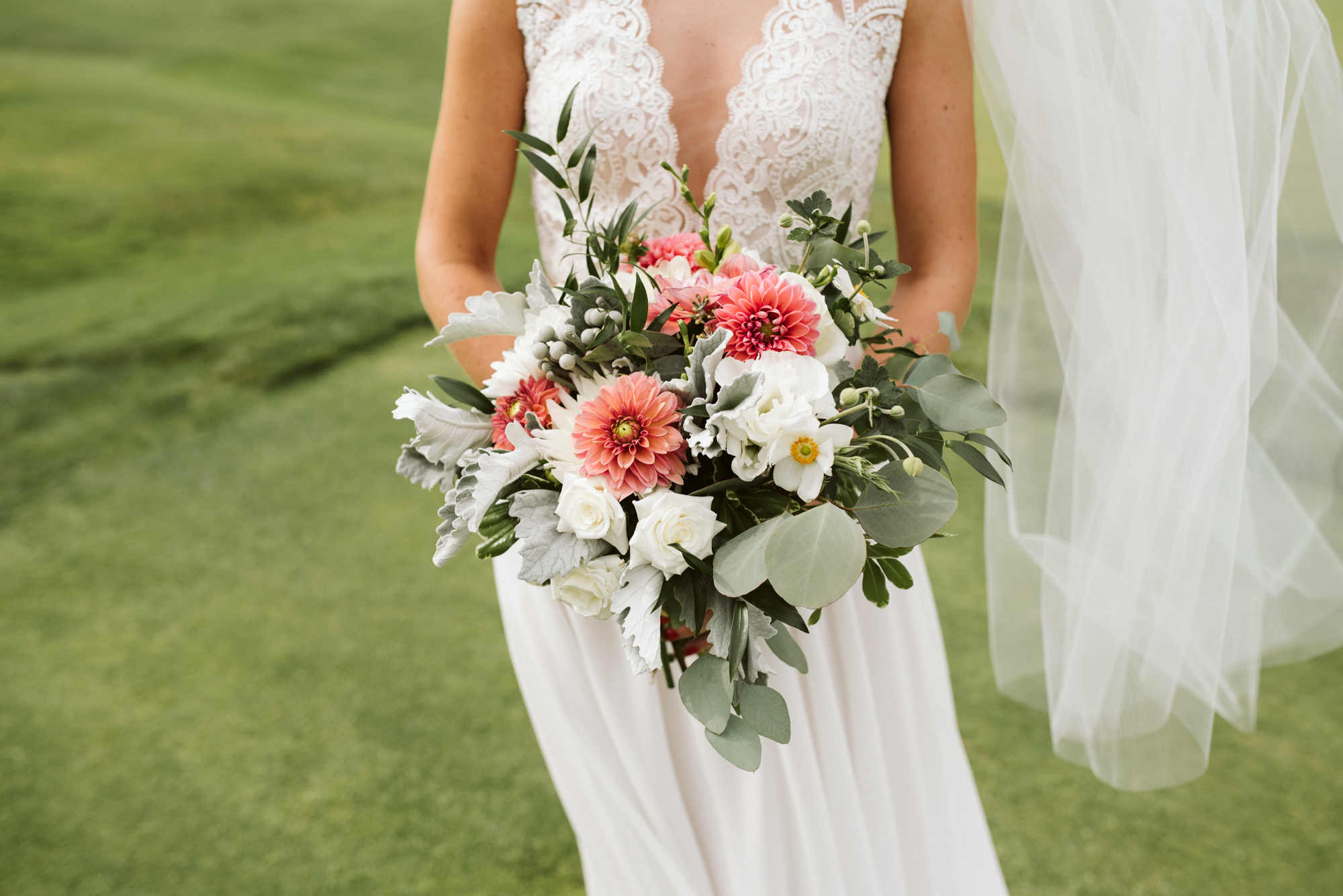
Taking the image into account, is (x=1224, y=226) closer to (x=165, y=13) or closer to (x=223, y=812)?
(x=223, y=812)

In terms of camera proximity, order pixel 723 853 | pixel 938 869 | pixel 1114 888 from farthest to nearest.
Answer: pixel 1114 888
pixel 938 869
pixel 723 853

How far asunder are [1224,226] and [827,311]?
472mm

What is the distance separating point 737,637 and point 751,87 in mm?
711

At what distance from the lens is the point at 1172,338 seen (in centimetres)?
99

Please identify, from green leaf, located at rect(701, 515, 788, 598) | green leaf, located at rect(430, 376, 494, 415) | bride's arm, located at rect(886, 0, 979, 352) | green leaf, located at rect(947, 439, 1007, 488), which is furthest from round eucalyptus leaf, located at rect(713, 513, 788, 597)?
bride's arm, located at rect(886, 0, 979, 352)

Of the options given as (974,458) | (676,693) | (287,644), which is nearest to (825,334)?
(974,458)

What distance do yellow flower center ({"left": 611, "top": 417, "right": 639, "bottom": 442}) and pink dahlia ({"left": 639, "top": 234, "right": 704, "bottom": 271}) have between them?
0.22 m

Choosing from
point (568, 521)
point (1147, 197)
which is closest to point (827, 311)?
point (568, 521)

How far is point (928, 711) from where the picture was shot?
4.19 ft

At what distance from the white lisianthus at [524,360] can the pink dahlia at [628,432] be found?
0.10 metres

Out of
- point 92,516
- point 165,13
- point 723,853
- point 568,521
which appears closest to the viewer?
point 568,521

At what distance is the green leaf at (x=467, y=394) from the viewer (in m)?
0.94

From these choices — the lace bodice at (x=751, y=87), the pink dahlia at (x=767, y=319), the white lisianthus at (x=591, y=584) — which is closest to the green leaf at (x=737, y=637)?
the white lisianthus at (x=591, y=584)

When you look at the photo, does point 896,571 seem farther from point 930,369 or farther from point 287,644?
point 287,644
